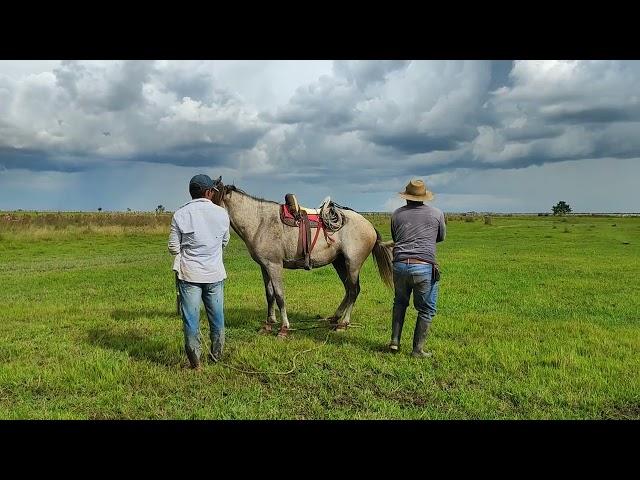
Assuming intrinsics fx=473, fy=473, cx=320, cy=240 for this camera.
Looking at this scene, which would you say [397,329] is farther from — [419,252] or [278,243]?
[278,243]

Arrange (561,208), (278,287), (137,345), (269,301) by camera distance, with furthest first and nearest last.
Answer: (561,208) → (269,301) → (278,287) → (137,345)

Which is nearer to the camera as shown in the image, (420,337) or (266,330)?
(420,337)

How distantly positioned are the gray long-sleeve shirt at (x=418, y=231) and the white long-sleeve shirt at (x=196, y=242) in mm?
2406

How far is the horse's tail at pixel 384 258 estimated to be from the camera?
8617 millimetres

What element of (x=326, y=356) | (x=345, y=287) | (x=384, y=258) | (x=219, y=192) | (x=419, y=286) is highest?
(x=219, y=192)

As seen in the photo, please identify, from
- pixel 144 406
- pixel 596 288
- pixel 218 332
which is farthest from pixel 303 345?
pixel 596 288

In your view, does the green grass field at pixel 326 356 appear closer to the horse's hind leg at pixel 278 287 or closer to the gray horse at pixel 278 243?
the horse's hind leg at pixel 278 287

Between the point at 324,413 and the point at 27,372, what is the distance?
148 inches

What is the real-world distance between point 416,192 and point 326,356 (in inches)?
99.9

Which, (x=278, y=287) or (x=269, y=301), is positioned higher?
(x=278, y=287)

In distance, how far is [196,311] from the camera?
582cm

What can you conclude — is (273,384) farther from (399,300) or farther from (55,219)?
(55,219)

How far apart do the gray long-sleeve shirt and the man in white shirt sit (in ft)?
7.83

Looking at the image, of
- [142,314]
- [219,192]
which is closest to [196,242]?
[219,192]
